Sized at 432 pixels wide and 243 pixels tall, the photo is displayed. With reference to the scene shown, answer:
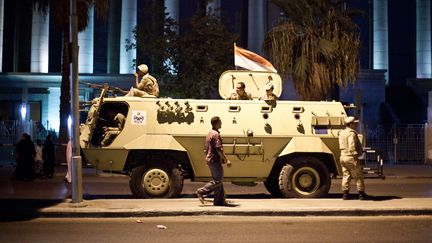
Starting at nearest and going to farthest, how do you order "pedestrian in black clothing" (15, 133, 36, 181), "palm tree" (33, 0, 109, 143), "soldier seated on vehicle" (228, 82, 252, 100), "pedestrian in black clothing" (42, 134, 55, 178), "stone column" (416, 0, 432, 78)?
"soldier seated on vehicle" (228, 82, 252, 100)
"pedestrian in black clothing" (15, 133, 36, 181)
"pedestrian in black clothing" (42, 134, 55, 178)
"palm tree" (33, 0, 109, 143)
"stone column" (416, 0, 432, 78)

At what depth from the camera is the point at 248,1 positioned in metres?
35.5

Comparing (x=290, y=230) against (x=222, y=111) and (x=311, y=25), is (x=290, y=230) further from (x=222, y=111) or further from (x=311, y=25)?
(x=311, y=25)

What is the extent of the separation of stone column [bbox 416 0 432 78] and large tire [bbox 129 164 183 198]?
3621 cm

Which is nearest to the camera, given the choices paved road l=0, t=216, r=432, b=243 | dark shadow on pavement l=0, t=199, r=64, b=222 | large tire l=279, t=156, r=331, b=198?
paved road l=0, t=216, r=432, b=243

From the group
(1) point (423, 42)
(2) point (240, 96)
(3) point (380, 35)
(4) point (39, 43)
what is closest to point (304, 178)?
(2) point (240, 96)

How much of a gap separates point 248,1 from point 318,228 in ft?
87.4

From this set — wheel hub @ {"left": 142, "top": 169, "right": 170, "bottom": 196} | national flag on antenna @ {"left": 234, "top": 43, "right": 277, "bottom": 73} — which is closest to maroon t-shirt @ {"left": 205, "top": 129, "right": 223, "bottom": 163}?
wheel hub @ {"left": 142, "top": 169, "right": 170, "bottom": 196}

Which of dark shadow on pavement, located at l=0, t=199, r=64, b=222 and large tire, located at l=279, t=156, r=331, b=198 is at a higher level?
large tire, located at l=279, t=156, r=331, b=198

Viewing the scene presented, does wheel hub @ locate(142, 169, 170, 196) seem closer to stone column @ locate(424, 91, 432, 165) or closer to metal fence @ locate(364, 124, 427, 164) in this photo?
metal fence @ locate(364, 124, 427, 164)

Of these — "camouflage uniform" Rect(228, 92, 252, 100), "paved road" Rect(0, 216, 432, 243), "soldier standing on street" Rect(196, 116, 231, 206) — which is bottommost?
"paved road" Rect(0, 216, 432, 243)

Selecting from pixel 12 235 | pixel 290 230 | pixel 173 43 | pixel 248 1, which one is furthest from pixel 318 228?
pixel 248 1

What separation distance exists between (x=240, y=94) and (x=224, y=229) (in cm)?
470

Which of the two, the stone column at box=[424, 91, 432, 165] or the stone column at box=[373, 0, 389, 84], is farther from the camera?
the stone column at box=[373, 0, 389, 84]

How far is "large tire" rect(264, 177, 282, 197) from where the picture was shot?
14348 mm
